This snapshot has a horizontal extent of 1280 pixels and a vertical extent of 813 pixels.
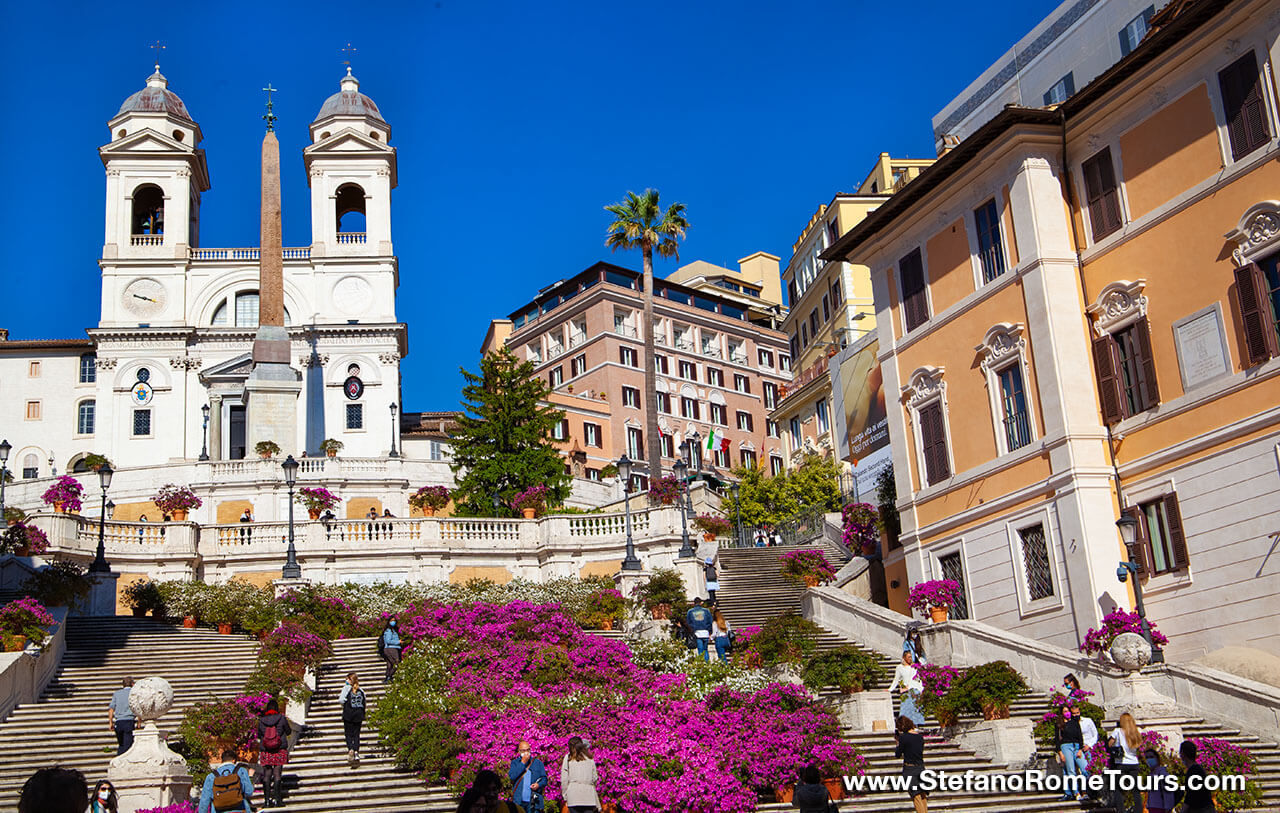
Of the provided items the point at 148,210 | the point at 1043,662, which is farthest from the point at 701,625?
the point at 148,210

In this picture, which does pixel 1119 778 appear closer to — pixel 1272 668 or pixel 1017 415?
pixel 1272 668

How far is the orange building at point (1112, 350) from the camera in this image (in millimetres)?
24797

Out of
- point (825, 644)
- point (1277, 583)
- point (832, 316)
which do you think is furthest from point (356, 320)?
point (1277, 583)

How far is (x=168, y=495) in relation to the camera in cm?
4538

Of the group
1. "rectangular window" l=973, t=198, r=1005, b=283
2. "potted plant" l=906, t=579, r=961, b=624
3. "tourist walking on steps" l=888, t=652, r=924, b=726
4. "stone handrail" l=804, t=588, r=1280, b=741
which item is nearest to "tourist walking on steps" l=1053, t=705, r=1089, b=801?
"tourist walking on steps" l=888, t=652, r=924, b=726

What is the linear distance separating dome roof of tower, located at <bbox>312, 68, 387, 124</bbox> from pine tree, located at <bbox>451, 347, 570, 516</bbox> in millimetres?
34208

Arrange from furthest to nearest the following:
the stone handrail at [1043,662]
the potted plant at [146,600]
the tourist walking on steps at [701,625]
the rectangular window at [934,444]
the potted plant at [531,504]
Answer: the potted plant at [531,504] < the potted plant at [146,600] < the rectangular window at [934,444] < the tourist walking on steps at [701,625] < the stone handrail at [1043,662]

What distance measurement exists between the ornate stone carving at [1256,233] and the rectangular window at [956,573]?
986cm

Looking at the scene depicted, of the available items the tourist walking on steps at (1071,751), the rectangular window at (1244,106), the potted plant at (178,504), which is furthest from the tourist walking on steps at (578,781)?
the potted plant at (178,504)

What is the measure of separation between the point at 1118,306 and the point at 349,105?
62.7m

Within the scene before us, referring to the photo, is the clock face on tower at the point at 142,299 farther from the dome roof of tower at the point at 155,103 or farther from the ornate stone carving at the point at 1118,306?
the ornate stone carving at the point at 1118,306

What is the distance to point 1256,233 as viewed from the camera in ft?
81.7

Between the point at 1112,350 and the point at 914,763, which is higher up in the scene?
the point at 1112,350

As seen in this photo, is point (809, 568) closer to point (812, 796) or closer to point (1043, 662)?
point (1043, 662)
